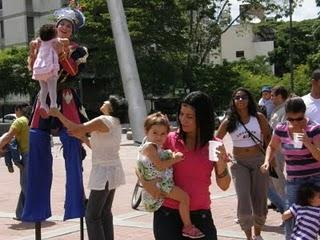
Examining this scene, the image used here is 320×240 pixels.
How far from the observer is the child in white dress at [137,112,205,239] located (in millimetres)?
4445

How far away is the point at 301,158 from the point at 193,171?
2144 mm

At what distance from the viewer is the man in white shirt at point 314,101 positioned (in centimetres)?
743

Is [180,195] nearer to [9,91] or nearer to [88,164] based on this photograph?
[88,164]

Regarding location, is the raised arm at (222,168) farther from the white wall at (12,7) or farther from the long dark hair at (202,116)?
the white wall at (12,7)

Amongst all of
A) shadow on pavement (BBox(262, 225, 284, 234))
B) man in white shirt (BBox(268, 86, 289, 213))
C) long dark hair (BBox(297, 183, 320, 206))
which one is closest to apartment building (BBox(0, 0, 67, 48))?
man in white shirt (BBox(268, 86, 289, 213))

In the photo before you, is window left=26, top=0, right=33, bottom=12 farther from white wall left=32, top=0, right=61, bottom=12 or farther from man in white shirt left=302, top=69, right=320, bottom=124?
man in white shirt left=302, top=69, right=320, bottom=124

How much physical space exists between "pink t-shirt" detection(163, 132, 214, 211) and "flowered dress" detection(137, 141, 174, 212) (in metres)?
0.07

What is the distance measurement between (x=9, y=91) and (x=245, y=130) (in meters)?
42.3

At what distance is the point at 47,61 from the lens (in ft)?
18.6

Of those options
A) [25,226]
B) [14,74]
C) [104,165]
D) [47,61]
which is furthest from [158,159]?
[14,74]

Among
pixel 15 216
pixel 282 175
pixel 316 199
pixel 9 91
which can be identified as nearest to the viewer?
pixel 316 199

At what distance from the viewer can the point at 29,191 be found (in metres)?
6.20

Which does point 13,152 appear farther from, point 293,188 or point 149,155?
point 149,155

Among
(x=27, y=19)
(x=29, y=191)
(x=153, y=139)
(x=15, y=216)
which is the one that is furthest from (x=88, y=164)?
(x=27, y=19)
